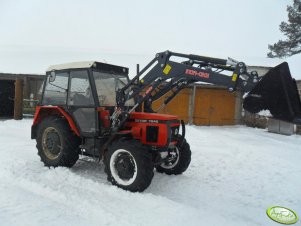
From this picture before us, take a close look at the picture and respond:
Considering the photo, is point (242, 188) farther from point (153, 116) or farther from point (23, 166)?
point (23, 166)

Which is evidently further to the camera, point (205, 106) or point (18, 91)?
point (205, 106)

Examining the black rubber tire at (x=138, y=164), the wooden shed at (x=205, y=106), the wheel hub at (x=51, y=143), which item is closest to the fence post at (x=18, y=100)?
the wooden shed at (x=205, y=106)

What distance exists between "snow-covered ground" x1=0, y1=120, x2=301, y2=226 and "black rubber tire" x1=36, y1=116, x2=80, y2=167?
0.19m

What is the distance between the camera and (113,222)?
416 cm

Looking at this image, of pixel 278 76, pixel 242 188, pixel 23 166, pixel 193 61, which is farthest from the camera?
pixel 23 166

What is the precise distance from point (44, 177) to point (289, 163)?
6.21 meters

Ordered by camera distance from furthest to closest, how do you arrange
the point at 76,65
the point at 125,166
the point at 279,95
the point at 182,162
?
the point at 182,162
the point at 76,65
the point at 125,166
the point at 279,95

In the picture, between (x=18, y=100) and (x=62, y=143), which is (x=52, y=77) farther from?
(x=18, y=100)

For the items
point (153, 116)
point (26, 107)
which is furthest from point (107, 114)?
point (26, 107)

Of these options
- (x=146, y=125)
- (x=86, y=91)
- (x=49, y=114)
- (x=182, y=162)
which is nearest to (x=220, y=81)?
(x=146, y=125)

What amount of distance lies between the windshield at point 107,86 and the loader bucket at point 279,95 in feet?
8.42

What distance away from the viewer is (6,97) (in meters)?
18.6

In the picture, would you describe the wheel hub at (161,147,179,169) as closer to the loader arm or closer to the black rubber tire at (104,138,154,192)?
the loader arm

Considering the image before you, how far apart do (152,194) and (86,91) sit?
2.30 m
